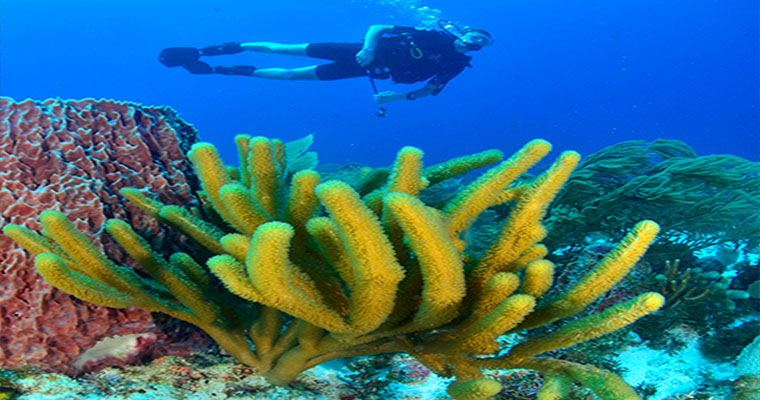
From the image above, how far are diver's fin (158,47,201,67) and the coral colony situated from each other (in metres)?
13.3

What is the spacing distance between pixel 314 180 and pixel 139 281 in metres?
1.09

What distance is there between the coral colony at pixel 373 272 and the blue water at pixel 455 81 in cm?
6654

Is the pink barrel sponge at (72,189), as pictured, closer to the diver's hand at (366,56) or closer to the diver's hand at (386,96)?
the diver's hand at (386,96)

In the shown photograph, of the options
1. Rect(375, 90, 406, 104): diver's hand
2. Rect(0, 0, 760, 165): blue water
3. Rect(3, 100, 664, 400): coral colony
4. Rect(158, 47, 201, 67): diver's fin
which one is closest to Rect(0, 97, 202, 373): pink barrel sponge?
Rect(3, 100, 664, 400): coral colony

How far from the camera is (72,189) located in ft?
7.85

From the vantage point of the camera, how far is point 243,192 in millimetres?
1608

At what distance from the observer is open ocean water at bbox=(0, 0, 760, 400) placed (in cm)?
8006

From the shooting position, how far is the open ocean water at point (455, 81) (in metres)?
80.1

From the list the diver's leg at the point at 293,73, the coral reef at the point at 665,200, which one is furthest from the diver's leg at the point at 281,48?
the coral reef at the point at 665,200

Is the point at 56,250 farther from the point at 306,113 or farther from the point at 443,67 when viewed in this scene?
the point at 306,113

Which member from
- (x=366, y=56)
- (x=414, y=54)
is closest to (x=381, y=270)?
(x=366, y=56)

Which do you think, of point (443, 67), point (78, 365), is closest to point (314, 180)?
point (78, 365)

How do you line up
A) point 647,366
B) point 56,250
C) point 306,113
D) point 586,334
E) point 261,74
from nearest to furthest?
point 586,334, point 56,250, point 647,366, point 261,74, point 306,113

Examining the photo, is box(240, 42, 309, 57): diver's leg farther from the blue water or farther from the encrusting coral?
the blue water
